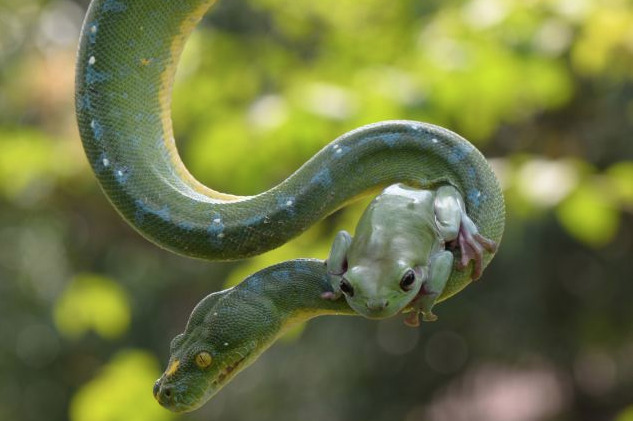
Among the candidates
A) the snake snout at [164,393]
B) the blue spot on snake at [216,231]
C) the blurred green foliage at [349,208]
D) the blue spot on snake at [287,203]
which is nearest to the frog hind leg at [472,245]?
the blue spot on snake at [287,203]

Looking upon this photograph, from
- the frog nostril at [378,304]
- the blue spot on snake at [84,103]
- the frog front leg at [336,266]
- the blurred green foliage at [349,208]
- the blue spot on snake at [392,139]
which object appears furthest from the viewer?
the blurred green foliage at [349,208]

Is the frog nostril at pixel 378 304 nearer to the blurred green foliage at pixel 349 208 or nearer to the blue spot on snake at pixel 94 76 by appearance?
the blue spot on snake at pixel 94 76

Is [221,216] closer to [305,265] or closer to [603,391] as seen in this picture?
[305,265]

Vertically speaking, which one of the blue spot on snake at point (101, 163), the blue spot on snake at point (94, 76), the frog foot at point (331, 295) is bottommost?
the frog foot at point (331, 295)

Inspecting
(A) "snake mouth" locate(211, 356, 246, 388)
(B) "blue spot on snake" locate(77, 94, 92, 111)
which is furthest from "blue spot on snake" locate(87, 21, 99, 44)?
(A) "snake mouth" locate(211, 356, 246, 388)

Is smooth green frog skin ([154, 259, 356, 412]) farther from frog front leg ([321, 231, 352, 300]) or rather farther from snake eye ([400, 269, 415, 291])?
snake eye ([400, 269, 415, 291])

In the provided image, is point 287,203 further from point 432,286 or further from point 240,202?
point 432,286
